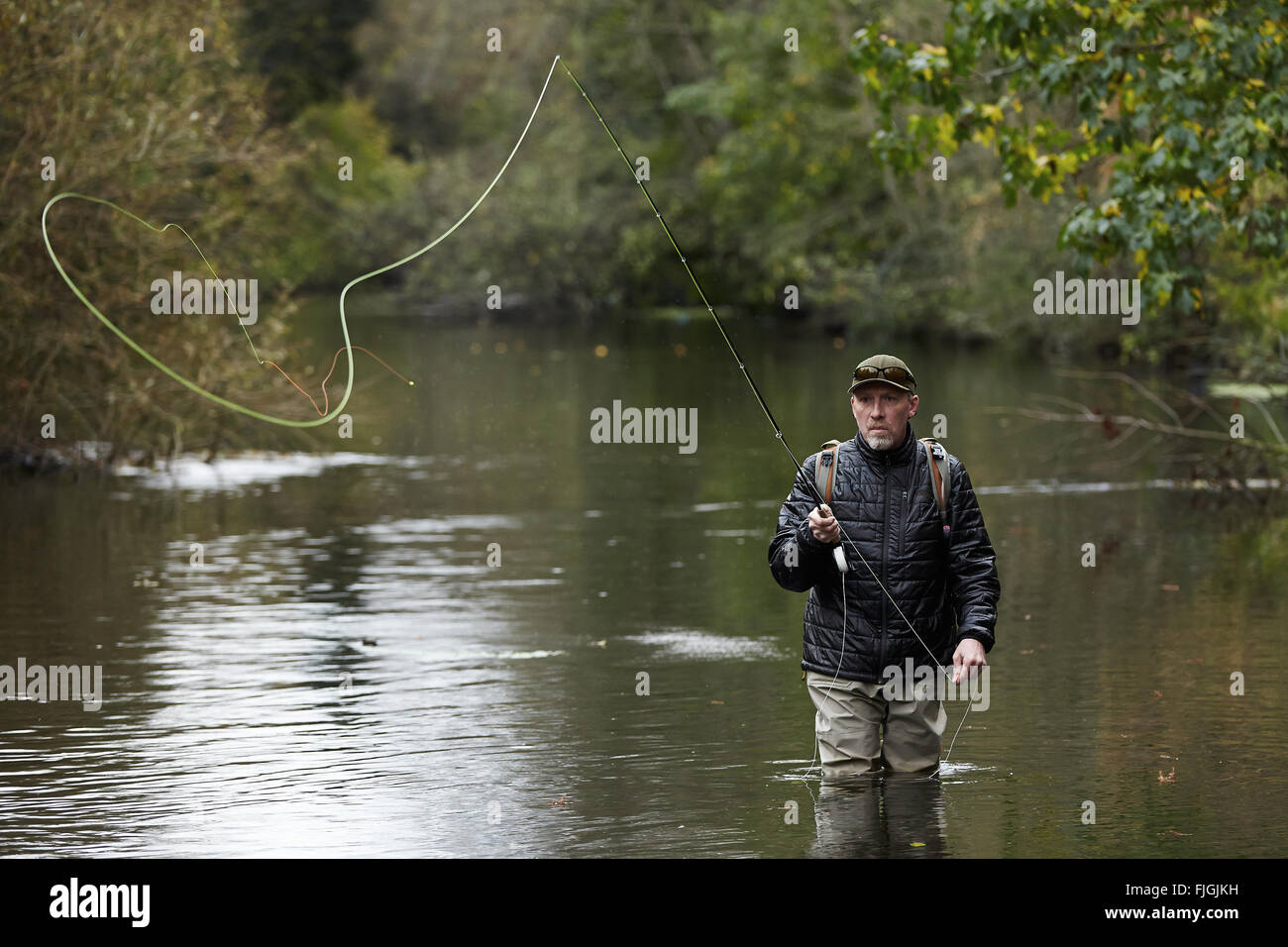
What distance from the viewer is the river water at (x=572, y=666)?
788 centimetres

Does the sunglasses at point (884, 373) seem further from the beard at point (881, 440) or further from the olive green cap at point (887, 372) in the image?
the beard at point (881, 440)

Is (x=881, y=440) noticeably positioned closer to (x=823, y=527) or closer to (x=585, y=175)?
(x=823, y=527)

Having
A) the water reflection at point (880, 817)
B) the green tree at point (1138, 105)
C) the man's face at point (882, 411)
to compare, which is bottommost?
the water reflection at point (880, 817)

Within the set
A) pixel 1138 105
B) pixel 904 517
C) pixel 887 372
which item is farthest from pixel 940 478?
pixel 1138 105

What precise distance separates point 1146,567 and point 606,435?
11537 millimetres

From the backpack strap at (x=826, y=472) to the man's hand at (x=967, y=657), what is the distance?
66 centimetres

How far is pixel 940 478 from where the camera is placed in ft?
23.8

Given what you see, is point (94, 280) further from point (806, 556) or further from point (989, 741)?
point (806, 556)

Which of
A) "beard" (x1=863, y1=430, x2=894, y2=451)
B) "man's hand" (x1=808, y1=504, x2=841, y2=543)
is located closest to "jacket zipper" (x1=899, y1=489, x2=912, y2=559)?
"beard" (x1=863, y1=430, x2=894, y2=451)

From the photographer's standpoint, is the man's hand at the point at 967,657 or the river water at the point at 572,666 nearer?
the man's hand at the point at 967,657

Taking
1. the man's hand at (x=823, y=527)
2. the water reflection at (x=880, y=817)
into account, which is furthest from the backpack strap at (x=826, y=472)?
the water reflection at (x=880, y=817)

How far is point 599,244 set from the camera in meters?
57.9

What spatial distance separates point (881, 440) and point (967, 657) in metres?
0.78

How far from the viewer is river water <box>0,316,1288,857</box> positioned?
7875mm
